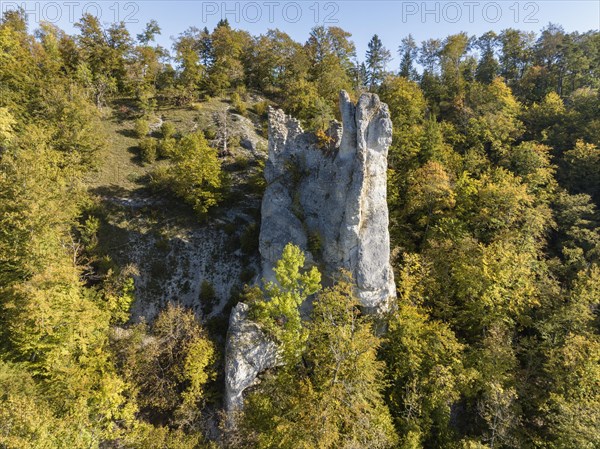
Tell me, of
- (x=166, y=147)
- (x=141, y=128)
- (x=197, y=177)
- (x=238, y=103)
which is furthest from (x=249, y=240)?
(x=238, y=103)

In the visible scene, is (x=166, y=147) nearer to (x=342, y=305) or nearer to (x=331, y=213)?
(x=331, y=213)

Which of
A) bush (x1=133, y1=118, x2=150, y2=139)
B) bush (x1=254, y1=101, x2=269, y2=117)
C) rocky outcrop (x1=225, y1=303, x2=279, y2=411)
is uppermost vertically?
bush (x1=254, y1=101, x2=269, y2=117)

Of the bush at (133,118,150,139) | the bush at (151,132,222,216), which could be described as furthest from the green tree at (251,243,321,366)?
the bush at (133,118,150,139)

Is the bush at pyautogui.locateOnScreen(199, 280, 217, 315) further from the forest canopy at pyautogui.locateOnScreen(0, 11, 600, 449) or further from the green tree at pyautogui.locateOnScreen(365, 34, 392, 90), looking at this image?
the green tree at pyautogui.locateOnScreen(365, 34, 392, 90)

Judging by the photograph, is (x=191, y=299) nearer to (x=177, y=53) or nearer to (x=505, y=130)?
(x=505, y=130)

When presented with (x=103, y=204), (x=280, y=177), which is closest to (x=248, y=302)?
(x=280, y=177)

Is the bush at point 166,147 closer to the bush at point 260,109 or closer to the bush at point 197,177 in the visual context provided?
the bush at point 197,177
